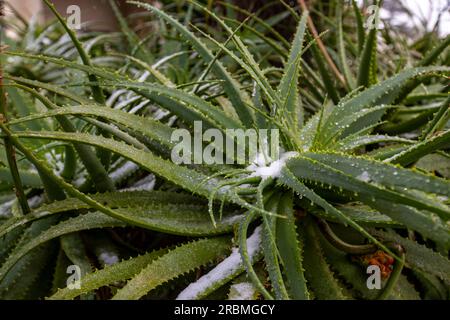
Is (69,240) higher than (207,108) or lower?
lower

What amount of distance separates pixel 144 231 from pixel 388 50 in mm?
1090

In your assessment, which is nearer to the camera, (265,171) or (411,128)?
(265,171)

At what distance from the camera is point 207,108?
0.76 metres

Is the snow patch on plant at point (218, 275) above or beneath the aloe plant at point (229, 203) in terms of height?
beneath

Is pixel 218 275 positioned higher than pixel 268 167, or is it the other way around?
pixel 268 167

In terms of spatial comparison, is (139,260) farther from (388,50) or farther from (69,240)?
(388,50)

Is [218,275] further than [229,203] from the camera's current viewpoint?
No

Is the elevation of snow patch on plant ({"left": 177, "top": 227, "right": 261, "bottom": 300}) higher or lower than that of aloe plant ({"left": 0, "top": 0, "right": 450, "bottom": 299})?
lower

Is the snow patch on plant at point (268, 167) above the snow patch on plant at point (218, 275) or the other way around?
above

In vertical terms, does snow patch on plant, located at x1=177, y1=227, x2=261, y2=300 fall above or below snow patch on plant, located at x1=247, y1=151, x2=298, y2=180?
below
